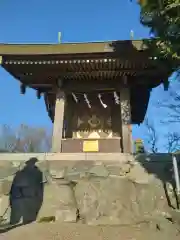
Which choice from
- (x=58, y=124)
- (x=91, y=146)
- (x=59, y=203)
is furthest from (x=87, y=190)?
(x=58, y=124)

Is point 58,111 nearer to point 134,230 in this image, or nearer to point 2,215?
point 2,215

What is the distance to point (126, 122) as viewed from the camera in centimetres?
933

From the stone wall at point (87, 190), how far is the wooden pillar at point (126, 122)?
832 millimetres

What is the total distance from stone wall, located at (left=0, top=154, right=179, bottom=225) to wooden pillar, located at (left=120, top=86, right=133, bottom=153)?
0.83 meters

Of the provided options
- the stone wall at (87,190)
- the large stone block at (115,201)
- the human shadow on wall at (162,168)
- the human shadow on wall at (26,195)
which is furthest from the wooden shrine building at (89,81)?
the large stone block at (115,201)

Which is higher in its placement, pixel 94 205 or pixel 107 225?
pixel 94 205

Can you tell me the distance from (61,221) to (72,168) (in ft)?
6.20

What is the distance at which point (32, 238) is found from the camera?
536cm

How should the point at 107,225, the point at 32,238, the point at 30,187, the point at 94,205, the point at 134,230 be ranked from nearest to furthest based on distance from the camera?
1. the point at 32,238
2. the point at 134,230
3. the point at 107,225
4. the point at 94,205
5. the point at 30,187

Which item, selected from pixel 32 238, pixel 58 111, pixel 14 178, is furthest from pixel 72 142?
pixel 32 238

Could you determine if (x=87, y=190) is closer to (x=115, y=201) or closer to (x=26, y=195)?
(x=115, y=201)

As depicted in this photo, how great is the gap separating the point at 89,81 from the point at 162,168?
190 inches

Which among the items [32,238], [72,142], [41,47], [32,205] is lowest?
[32,238]

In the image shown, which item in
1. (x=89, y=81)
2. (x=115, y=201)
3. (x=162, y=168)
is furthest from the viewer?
(x=89, y=81)
